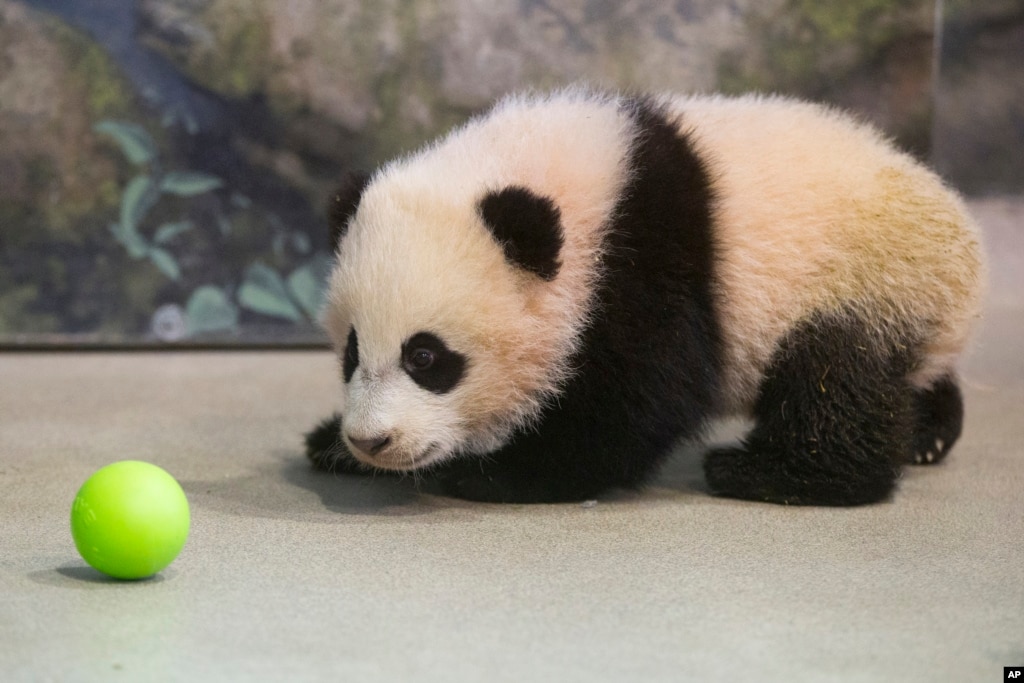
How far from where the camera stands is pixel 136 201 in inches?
218

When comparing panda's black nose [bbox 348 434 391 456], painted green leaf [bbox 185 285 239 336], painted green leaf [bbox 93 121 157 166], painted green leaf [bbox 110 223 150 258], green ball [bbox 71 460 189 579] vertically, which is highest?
painted green leaf [bbox 93 121 157 166]

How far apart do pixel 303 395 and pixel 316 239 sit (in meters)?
1.32

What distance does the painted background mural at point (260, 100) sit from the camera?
5430 mm

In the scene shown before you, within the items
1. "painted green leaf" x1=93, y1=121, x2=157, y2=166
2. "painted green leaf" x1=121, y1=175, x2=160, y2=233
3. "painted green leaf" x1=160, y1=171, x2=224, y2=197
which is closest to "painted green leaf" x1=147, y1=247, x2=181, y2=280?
"painted green leaf" x1=121, y1=175, x2=160, y2=233

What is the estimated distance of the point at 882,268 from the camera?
3.05 meters

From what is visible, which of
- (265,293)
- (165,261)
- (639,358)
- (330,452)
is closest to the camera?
(639,358)

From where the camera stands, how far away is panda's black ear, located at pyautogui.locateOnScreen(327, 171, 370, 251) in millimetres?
3086

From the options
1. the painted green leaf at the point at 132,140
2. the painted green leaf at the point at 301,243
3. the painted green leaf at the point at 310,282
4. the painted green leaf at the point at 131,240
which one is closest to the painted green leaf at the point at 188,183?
the painted green leaf at the point at 132,140

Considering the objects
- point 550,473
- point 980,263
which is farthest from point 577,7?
point 550,473

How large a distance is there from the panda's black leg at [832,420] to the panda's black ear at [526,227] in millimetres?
708

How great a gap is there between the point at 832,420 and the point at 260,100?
3.54m

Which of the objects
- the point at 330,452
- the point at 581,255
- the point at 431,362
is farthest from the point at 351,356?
the point at 581,255

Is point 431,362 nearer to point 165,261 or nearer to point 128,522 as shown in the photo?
point 128,522

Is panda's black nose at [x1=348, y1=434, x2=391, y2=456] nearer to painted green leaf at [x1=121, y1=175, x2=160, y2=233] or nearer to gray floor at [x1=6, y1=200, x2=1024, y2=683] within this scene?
gray floor at [x1=6, y1=200, x2=1024, y2=683]
